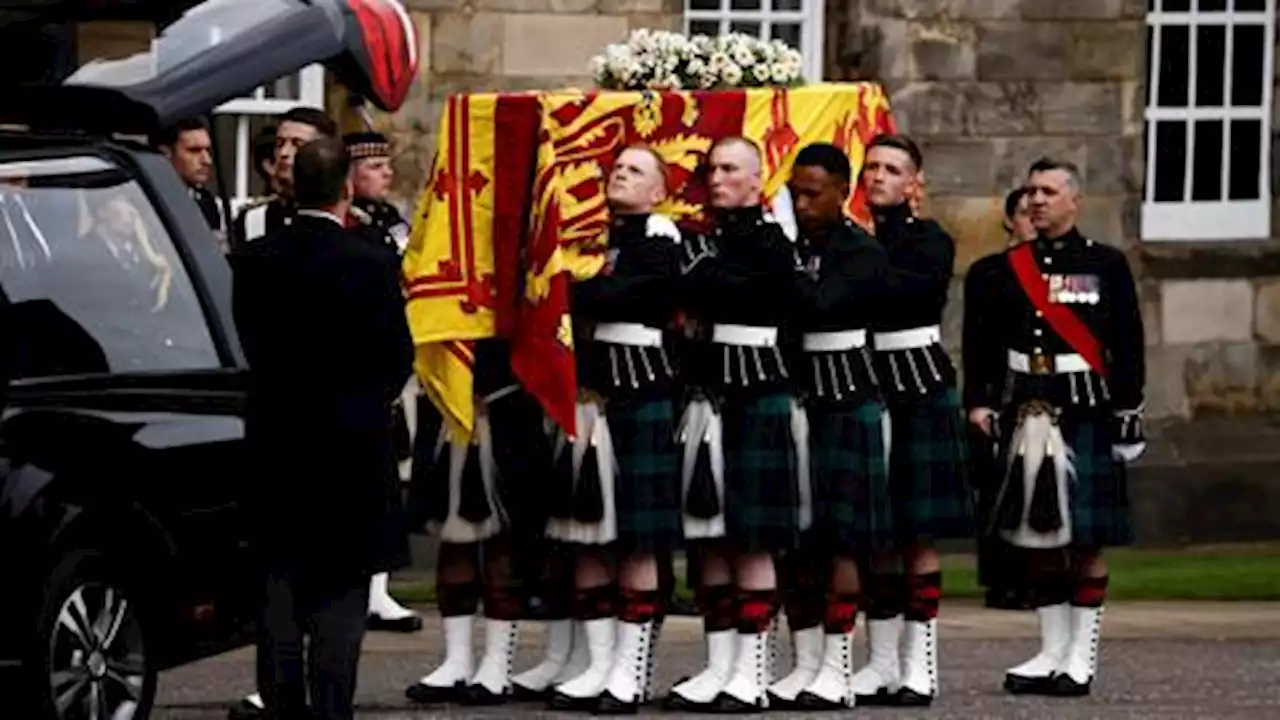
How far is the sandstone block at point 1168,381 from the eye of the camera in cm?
2355

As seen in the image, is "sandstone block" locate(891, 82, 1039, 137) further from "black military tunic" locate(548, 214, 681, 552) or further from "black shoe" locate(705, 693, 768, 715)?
"black shoe" locate(705, 693, 768, 715)

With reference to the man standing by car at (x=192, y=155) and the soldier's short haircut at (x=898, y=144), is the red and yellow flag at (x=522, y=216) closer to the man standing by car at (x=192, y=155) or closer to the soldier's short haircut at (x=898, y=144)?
the soldier's short haircut at (x=898, y=144)

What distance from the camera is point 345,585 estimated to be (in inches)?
497

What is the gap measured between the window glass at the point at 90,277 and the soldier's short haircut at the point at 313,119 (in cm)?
226

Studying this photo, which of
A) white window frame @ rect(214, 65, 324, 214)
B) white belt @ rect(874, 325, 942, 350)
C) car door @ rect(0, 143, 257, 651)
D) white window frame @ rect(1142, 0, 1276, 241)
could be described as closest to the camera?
A: car door @ rect(0, 143, 257, 651)

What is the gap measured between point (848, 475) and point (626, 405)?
2.51 ft

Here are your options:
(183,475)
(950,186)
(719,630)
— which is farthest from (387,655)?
(950,186)

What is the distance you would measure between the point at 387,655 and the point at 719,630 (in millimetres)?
1955

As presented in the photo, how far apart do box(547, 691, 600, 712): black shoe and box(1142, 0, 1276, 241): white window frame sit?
9041mm

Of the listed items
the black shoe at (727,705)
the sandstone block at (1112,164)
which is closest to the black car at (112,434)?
the black shoe at (727,705)

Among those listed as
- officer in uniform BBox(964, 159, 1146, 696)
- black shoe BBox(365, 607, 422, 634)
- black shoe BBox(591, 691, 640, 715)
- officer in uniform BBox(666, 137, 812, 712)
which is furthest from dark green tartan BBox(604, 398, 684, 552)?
black shoe BBox(365, 607, 422, 634)

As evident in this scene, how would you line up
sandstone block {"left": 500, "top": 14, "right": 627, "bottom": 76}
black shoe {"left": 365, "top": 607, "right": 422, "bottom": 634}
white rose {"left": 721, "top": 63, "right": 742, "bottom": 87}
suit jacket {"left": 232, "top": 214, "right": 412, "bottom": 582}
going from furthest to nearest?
sandstone block {"left": 500, "top": 14, "right": 627, "bottom": 76} → black shoe {"left": 365, "top": 607, "right": 422, "bottom": 634} → white rose {"left": 721, "top": 63, "right": 742, "bottom": 87} → suit jacket {"left": 232, "top": 214, "right": 412, "bottom": 582}

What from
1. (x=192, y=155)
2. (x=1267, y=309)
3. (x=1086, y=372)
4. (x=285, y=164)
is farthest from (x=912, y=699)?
(x=1267, y=309)

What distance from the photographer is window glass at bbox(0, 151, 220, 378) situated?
514 inches
